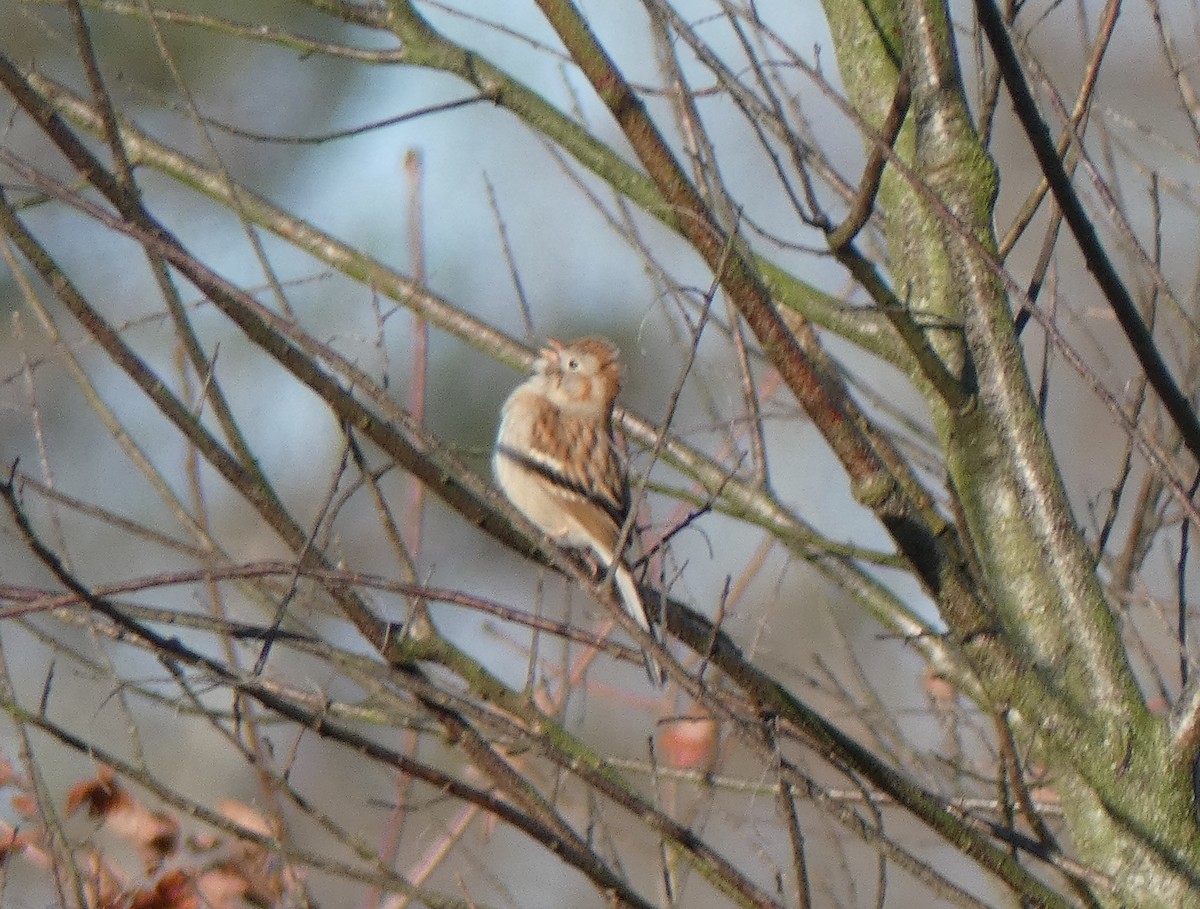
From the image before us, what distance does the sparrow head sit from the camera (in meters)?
4.53

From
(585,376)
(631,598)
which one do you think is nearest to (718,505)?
(631,598)

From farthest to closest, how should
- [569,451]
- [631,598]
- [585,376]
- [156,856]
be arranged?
[585,376]
[569,451]
[156,856]
[631,598]

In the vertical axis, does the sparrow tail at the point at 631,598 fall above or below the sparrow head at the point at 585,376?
below

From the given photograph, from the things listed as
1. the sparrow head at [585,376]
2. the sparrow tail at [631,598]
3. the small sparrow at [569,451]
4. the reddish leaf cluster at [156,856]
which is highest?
the sparrow head at [585,376]

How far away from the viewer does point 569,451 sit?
14.0 feet

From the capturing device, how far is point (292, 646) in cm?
249

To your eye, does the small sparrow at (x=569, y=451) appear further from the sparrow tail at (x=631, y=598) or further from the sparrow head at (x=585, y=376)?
the sparrow tail at (x=631, y=598)

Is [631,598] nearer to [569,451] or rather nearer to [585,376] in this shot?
[569,451]

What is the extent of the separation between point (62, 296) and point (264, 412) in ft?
29.4

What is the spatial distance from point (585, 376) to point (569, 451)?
1.33ft

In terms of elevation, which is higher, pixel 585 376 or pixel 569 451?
pixel 585 376

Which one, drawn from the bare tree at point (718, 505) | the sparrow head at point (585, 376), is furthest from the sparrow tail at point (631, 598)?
the sparrow head at point (585, 376)

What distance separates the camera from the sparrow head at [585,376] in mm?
4531

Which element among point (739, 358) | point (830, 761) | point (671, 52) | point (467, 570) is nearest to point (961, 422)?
point (739, 358)
